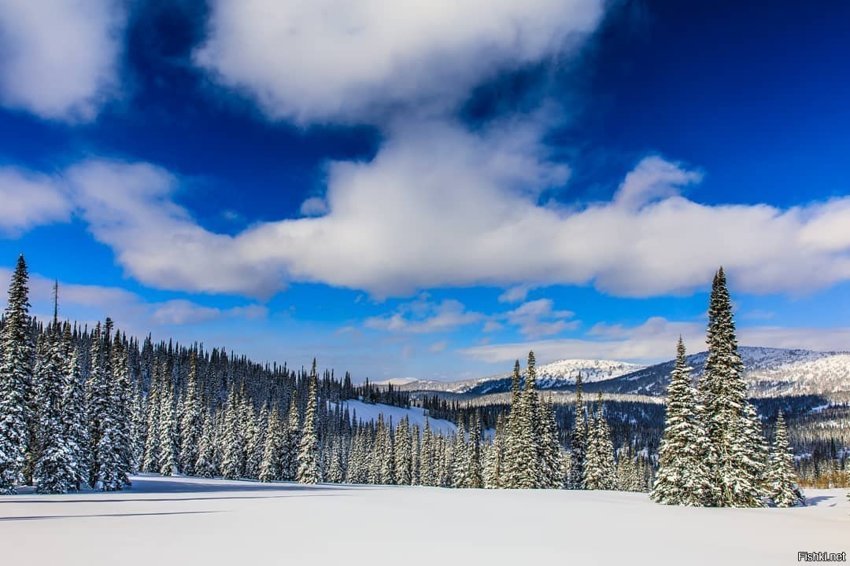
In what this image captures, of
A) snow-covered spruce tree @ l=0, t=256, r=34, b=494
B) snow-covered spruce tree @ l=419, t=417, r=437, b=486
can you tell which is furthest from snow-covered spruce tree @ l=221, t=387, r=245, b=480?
snow-covered spruce tree @ l=0, t=256, r=34, b=494

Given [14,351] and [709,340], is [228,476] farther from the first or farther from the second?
[709,340]

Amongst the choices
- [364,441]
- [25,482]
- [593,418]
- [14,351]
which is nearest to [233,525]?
[14,351]

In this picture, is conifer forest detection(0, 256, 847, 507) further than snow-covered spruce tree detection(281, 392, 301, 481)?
No

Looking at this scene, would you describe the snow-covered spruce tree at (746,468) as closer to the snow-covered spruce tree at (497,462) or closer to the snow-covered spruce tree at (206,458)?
the snow-covered spruce tree at (497,462)

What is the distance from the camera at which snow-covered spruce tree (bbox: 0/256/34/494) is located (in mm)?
36594

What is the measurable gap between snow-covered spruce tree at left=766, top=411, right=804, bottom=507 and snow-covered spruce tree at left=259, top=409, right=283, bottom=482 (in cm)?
6041

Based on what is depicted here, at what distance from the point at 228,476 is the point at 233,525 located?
69205mm

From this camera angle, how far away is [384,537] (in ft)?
57.3

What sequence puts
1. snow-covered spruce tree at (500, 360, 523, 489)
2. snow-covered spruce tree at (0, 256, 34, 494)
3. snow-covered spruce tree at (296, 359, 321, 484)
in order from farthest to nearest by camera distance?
snow-covered spruce tree at (296, 359, 321, 484)
snow-covered spruce tree at (500, 360, 523, 489)
snow-covered spruce tree at (0, 256, 34, 494)

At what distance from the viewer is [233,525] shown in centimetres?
1984

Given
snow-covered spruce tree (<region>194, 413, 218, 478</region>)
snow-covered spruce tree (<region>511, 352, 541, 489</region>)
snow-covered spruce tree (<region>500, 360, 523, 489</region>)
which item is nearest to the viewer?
snow-covered spruce tree (<region>511, 352, 541, 489</region>)

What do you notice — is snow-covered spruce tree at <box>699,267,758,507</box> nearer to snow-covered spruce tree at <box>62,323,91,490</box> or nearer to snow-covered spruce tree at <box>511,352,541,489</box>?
snow-covered spruce tree at <box>511,352,541,489</box>

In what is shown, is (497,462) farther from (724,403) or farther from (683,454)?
(724,403)

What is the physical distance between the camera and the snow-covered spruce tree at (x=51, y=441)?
39219 millimetres
